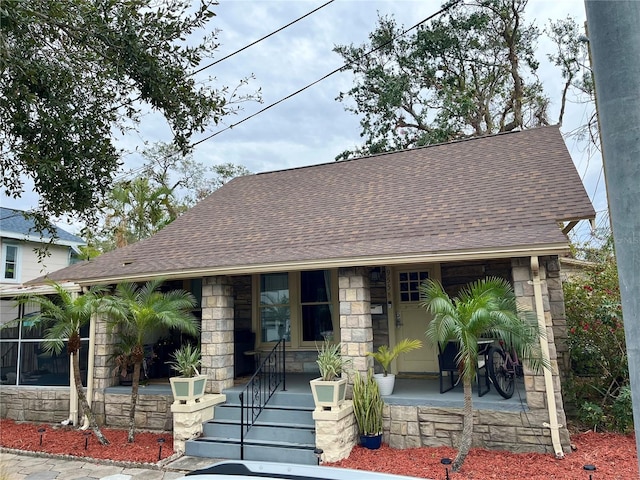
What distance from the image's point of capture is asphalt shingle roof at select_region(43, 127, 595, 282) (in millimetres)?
6691

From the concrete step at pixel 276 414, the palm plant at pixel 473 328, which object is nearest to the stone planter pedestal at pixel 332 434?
the concrete step at pixel 276 414

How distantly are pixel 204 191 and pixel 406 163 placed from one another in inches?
653

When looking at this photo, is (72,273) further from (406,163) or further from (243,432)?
(406,163)

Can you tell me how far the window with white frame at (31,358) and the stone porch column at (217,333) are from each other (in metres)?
2.75

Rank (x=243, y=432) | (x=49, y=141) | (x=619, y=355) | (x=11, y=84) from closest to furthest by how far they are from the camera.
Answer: (x=11, y=84) → (x=49, y=141) → (x=243, y=432) → (x=619, y=355)

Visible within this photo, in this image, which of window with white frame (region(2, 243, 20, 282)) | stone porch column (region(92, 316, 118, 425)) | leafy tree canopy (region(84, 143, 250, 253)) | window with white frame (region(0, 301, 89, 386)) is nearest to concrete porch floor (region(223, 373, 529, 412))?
stone porch column (region(92, 316, 118, 425))

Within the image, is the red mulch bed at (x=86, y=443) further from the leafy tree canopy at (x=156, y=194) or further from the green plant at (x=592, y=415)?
the leafy tree canopy at (x=156, y=194)

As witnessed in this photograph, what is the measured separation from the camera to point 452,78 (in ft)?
62.2

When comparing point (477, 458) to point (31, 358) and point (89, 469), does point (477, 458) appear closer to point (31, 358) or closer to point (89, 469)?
point (89, 469)

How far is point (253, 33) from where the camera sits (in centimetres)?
777

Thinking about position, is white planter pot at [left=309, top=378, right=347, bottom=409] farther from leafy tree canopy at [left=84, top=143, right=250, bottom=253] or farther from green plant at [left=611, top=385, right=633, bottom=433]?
leafy tree canopy at [left=84, top=143, right=250, bottom=253]

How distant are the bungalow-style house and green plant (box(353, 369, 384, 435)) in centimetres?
25

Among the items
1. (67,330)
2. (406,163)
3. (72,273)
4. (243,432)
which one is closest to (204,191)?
(72,273)

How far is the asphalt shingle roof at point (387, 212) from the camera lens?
669 centimetres
